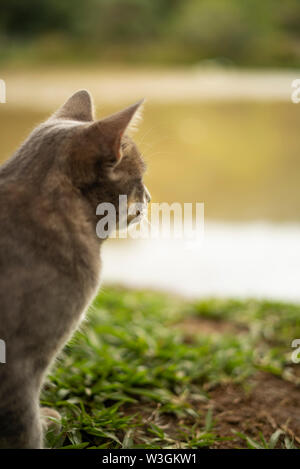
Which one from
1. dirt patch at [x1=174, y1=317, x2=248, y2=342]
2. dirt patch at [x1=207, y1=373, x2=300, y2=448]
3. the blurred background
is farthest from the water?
dirt patch at [x1=207, y1=373, x2=300, y2=448]

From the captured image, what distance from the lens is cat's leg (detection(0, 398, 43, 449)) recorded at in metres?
1.16

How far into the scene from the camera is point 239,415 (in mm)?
1907

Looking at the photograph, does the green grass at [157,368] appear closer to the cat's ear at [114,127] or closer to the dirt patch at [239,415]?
the dirt patch at [239,415]

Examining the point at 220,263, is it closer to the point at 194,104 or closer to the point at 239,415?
the point at 239,415

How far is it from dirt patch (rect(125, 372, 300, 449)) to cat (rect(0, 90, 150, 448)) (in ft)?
2.01

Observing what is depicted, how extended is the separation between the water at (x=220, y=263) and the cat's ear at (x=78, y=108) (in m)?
2.37

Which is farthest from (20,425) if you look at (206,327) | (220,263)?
(220,263)

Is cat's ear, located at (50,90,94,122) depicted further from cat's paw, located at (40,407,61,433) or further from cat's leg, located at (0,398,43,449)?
cat's paw, located at (40,407,61,433)

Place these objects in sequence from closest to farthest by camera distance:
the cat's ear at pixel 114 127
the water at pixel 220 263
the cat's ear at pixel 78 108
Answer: the cat's ear at pixel 114 127, the cat's ear at pixel 78 108, the water at pixel 220 263

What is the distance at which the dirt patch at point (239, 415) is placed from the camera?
172 cm

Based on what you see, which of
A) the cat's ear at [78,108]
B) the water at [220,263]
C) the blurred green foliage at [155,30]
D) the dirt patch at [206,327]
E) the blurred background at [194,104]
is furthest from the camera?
the blurred green foliage at [155,30]

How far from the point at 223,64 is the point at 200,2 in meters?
3.80

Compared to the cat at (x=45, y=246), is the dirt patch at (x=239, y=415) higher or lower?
lower

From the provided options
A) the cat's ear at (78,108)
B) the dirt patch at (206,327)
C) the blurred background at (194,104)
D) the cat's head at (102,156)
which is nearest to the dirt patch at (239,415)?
the dirt patch at (206,327)
